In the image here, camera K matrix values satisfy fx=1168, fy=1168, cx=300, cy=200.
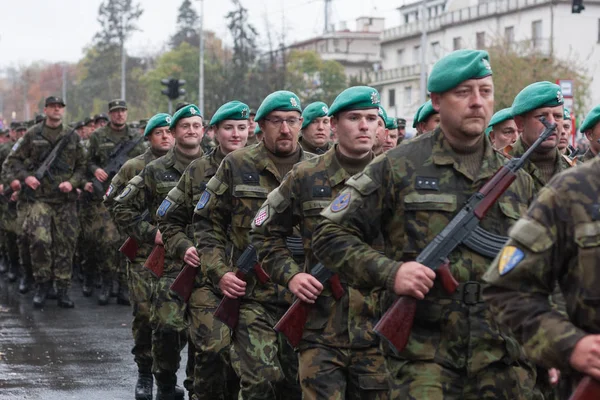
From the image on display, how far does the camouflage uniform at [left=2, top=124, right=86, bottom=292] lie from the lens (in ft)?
49.2

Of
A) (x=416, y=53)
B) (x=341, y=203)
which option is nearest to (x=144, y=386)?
(x=341, y=203)

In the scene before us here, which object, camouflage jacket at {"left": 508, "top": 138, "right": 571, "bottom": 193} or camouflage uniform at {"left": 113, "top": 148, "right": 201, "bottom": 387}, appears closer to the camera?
camouflage jacket at {"left": 508, "top": 138, "right": 571, "bottom": 193}

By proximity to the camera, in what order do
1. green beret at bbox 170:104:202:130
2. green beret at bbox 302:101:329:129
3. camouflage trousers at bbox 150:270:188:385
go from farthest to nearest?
green beret at bbox 302:101:329:129, green beret at bbox 170:104:202:130, camouflage trousers at bbox 150:270:188:385

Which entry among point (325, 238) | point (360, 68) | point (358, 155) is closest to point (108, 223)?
point (358, 155)

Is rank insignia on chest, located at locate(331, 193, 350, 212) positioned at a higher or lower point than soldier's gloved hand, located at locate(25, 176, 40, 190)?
higher

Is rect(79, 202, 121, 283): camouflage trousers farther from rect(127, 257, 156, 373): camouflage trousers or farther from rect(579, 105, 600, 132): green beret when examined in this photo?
rect(579, 105, 600, 132): green beret

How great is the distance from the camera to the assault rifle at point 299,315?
6031 mm

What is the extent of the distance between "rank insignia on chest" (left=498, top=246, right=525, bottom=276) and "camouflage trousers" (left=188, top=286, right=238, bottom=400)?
13.8 feet

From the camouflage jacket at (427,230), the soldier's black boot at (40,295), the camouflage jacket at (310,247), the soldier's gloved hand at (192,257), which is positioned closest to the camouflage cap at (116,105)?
the soldier's black boot at (40,295)

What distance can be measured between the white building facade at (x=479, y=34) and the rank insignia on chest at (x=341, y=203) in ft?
156

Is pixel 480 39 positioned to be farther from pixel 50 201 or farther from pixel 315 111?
pixel 315 111

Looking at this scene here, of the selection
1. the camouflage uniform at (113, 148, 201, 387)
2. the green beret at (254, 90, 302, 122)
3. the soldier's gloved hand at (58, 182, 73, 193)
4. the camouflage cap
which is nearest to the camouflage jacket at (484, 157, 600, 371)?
the green beret at (254, 90, 302, 122)

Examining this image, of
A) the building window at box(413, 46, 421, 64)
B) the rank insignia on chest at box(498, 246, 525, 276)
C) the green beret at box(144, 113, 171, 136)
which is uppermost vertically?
the building window at box(413, 46, 421, 64)

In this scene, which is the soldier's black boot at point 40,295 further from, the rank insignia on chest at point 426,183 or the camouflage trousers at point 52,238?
the rank insignia on chest at point 426,183
